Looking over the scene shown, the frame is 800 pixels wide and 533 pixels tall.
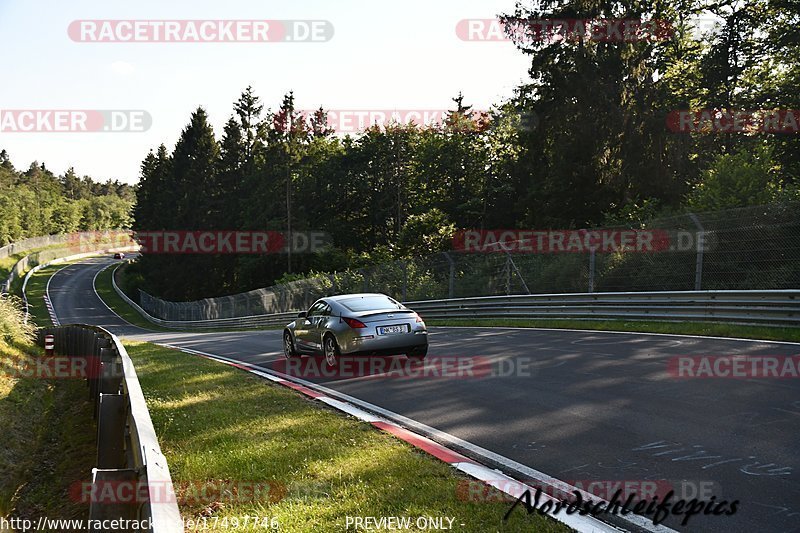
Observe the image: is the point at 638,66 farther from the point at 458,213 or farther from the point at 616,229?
the point at 458,213

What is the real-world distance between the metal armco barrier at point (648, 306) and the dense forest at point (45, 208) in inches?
3505

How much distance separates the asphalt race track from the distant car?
A: 1.95 feet

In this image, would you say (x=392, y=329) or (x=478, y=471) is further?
(x=392, y=329)

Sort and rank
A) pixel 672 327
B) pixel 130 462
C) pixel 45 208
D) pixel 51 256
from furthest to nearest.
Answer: pixel 45 208 → pixel 51 256 → pixel 672 327 → pixel 130 462

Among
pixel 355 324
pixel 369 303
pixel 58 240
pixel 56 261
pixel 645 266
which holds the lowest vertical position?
pixel 56 261

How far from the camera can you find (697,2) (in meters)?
37.1

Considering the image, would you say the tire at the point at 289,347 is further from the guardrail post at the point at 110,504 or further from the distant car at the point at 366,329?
the guardrail post at the point at 110,504

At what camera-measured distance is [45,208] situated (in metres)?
127

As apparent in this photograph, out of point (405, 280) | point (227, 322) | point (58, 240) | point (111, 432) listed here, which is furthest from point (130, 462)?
point (58, 240)

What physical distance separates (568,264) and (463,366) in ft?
30.3

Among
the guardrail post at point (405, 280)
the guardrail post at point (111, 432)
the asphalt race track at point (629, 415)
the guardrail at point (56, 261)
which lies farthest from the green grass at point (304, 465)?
the guardrail at point (56, 261)

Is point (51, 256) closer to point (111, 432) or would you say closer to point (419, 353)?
point (419, 353)

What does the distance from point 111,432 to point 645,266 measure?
14.2 m

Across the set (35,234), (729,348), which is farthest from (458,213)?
(35,234)
